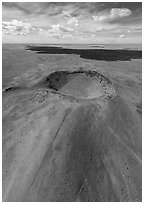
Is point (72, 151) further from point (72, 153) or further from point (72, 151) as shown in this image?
point (72, 153)

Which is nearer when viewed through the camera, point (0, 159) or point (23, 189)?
point (23, 189)

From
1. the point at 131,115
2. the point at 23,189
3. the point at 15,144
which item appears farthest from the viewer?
the point at 131,115

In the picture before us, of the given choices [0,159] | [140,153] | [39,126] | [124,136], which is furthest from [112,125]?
[0,159]

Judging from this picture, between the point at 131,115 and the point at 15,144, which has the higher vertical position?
the point at 131,115

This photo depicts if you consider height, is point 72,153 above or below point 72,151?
below

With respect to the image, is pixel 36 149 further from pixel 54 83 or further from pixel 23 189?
pixel 54 83

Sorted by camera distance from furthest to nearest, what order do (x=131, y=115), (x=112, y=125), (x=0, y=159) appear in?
1. (x=131, y=115)
2. (x=112, y=125)
3. (x=0, y=159)

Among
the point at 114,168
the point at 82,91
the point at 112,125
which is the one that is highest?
the point at 82,91

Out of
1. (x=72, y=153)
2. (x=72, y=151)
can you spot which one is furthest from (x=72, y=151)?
(x=72, y=153)

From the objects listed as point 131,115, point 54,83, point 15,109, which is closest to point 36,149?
point 15,109

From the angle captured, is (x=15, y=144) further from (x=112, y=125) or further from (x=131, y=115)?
(x=131, y=115)
